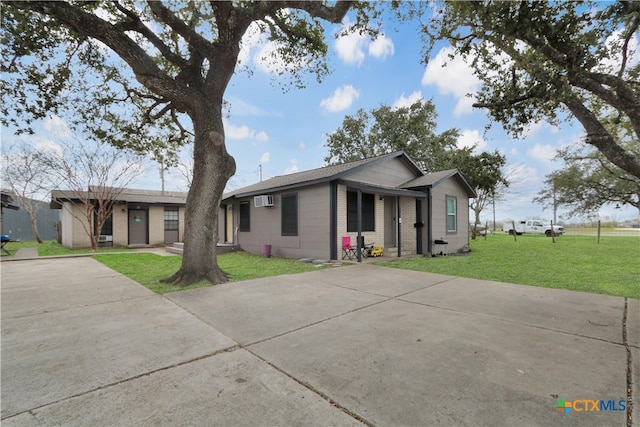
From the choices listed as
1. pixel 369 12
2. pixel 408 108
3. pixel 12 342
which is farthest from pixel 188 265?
pixel 408 108

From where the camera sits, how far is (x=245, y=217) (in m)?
13.8

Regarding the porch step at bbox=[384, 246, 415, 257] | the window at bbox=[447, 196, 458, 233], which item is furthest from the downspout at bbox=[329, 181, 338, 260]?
the window at bbox=[447, 196, 458, 233]

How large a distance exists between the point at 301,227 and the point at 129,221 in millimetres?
12481

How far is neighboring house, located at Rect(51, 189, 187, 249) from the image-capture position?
15.8 meters

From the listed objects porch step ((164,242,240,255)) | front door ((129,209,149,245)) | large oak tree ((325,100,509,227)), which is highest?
large oak tree ((325,100,509,227))

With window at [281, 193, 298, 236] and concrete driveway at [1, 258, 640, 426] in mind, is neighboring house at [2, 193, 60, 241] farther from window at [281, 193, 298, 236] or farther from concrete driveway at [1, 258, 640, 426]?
concrete driveway at [1, 258, 640, 426]

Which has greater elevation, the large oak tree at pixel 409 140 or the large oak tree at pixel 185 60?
the large oak tree at pixel 409 140

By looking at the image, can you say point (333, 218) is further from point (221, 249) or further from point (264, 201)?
point (221, 249)

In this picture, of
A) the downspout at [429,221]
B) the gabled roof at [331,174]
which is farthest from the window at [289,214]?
the downspout at [429,221]

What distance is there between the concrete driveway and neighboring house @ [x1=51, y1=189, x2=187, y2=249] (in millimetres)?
13354

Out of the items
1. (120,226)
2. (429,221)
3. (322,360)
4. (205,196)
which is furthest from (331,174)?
(120,226)

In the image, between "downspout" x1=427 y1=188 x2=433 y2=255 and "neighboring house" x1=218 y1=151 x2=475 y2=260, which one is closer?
"neighboring house" x1=218 y1=151 x2=475 y2=260

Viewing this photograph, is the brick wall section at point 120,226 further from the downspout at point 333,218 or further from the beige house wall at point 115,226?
the downspout at point 333,218

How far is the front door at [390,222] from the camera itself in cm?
1204
